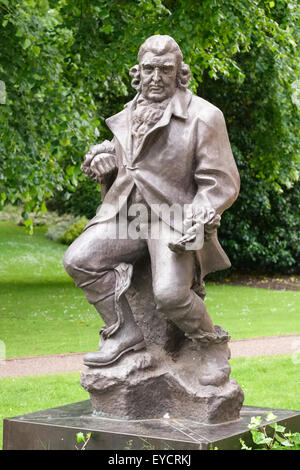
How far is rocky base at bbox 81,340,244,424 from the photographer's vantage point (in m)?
5.04

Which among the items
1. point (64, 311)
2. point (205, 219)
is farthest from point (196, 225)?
point (64, 311)

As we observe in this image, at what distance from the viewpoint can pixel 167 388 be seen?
517 centimetres

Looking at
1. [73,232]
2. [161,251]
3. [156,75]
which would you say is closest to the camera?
[161,251]

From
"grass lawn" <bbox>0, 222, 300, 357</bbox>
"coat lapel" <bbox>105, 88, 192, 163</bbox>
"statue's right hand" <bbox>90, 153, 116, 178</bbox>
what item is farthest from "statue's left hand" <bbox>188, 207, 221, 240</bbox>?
"grass lawn" <bbox>0, 222, 300, 357</bbox>

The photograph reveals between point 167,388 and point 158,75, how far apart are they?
2.09 metres

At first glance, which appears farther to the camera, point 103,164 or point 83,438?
point 103,164

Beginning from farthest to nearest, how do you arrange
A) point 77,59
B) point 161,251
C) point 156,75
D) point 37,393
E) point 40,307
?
point 40,307 < point 77,59 < point 37,393 < point 156,75 < point 161,251

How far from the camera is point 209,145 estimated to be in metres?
5.16

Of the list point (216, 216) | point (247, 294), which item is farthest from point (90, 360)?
point (247, 294)

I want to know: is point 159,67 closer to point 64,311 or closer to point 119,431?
point 119,431

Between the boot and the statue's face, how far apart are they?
1.19m

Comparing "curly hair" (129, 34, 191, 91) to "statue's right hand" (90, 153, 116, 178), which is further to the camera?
"statue's right hand" (90, 153, 116, 178)

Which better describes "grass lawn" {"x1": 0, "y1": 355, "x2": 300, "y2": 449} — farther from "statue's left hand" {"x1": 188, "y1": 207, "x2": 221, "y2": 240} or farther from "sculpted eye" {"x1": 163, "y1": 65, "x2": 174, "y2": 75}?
"sculpted eye" {"x1": 163, "y1": 65, "x2": 174, "y2": 75}

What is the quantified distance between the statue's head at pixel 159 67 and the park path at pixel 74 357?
481cm
